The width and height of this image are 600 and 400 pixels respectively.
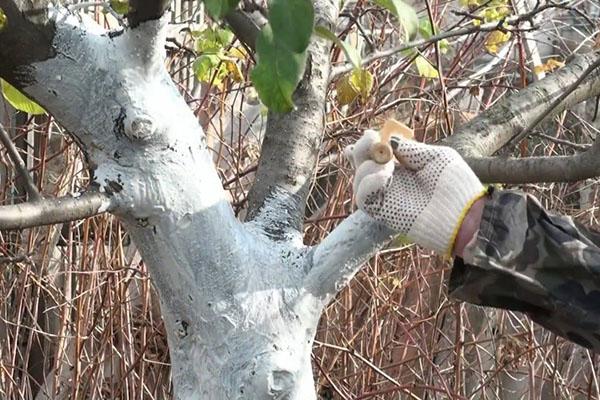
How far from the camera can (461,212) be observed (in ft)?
3.76

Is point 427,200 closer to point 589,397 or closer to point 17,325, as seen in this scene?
point 589,397

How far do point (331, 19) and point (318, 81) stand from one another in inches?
3.9

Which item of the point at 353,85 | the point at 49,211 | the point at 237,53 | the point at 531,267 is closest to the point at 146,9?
the point at 49,211

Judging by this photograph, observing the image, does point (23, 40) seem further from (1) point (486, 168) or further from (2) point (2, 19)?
(1) point (486, 168)

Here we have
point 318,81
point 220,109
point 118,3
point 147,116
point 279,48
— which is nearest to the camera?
point 279,48

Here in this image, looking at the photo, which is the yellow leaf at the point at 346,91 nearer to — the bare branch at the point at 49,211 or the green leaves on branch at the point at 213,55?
the green leaves on branch at the point at 213,55

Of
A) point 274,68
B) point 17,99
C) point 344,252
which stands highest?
point 17,99

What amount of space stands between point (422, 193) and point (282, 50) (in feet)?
1.71

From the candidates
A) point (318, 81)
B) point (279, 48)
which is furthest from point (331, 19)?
point (279, 48)

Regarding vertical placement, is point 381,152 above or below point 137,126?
below

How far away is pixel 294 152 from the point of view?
4.25 ft

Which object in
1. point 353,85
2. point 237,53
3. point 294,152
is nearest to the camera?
point 294,152

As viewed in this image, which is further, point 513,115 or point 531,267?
point 513,115

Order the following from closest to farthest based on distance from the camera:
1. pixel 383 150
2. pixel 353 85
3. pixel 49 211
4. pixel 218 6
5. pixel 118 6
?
pixel 218 6 → pixel 49 211 → pixel 383 150 → pixel 118 6 → pixel 353 85
